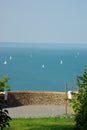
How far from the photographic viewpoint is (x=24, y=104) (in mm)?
30312

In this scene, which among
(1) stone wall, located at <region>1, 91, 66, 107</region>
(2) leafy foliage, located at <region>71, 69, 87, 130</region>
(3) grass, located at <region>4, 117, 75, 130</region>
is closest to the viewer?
(2) leafy foliage, located at <region>71, 69, 87, 130</region>

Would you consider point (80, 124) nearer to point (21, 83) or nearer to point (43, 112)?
point (43, 112)

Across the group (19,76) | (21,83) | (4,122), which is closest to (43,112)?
(4,122)

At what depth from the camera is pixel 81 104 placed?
12797 millimetres

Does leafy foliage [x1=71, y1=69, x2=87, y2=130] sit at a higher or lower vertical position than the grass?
higher

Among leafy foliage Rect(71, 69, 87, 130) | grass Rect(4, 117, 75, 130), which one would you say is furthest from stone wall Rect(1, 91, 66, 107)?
leafy foliage Rect(71, 69, 87, 130)

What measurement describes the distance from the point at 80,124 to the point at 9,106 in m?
17.1

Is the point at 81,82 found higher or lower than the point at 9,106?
higher

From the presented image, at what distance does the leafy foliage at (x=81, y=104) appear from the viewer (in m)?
12.3

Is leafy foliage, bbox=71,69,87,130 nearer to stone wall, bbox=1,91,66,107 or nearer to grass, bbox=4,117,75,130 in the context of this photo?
grass, bbox=4,117,75,130

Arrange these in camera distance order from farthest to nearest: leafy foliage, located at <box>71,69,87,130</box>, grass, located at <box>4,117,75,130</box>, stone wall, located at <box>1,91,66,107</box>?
1. stone wall, located at <box>1,91,66,107</box>
2. grass, located at <box>4,117,75,130</box>
3. leafy foliage, located at <box>71,69,87,130</box>

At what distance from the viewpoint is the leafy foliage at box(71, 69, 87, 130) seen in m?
12.3

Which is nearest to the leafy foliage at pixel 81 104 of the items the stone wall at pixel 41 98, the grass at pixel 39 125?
the grass at pixel 39 125

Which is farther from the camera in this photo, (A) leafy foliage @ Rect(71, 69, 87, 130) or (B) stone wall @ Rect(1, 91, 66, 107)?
(B) stone wall @ Rect(1, 91, 66, 107)
